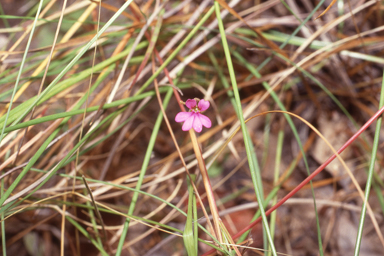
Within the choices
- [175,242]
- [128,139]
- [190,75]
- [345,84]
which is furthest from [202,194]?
[345,84]

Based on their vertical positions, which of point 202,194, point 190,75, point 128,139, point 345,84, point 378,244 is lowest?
point 378,244

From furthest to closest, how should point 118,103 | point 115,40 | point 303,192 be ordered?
point 303,192, point 115,40, point 118,103

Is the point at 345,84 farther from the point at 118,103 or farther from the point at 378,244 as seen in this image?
the point at 118,103

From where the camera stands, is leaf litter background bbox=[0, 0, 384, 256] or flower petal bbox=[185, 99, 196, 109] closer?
flower petal bbox=[185, 99, 196, 109]

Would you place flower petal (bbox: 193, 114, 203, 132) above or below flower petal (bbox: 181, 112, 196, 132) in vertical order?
below

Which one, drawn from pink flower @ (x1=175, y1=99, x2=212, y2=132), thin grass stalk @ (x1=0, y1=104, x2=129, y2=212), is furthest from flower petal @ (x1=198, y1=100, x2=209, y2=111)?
thin grass stalk @ (x1=0, y1=104, x2=129, y2=212)

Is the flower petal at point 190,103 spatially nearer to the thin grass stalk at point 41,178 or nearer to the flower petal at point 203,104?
the flower petal at point 203,104

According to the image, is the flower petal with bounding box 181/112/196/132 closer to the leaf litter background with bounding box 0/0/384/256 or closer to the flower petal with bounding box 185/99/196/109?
the flower petal with bounding box 185/99/196/109

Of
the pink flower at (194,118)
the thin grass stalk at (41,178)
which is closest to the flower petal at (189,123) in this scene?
the pink flower at (194,118)

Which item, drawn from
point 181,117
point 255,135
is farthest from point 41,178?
point 255,135

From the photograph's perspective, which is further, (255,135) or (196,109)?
(255,135)

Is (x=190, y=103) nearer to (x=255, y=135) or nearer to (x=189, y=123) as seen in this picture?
(x=189, y=123)
